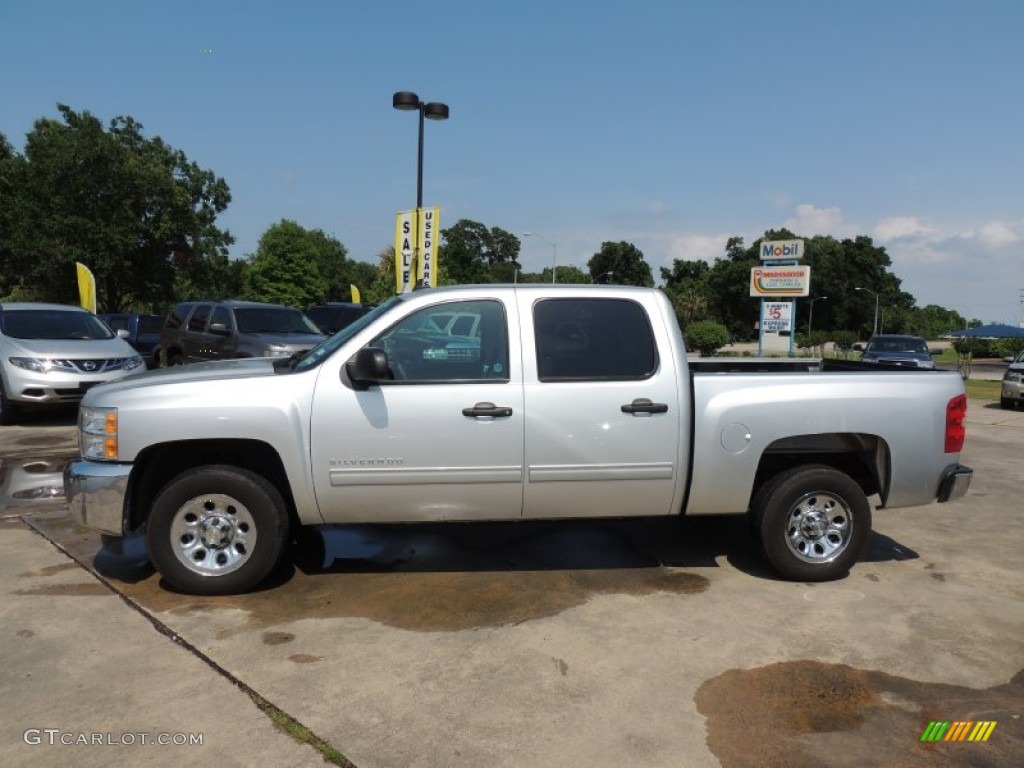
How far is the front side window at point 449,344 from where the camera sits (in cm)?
463

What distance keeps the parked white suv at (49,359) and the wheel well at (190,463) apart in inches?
242

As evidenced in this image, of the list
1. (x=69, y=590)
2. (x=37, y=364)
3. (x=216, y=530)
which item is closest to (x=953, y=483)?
(x=216, y=530)

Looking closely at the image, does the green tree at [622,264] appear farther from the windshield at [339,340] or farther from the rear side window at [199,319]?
the windshield at [339,340]

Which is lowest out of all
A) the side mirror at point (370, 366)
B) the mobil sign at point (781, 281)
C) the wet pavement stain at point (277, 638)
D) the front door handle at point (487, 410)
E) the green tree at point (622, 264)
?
the wet pavement stain at point (277, 638)

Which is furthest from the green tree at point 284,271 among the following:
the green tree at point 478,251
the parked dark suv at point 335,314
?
the parked dark suv at point 335,314

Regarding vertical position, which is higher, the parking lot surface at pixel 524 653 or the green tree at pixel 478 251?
the green tree at pixel 478 251

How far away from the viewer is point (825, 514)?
5020 millimetres

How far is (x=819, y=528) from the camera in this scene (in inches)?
198

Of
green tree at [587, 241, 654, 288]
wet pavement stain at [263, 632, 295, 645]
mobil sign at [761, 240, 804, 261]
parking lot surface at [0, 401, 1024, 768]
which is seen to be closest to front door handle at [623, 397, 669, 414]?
parking lot surface at [0, 401, 1024, 768]

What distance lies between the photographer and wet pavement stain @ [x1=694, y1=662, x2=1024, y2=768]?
10.1ft

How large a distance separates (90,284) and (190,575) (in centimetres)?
2285

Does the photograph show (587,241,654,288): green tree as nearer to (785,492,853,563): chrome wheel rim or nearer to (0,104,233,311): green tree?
(0,104,233,311): green tree

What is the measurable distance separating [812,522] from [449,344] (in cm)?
262

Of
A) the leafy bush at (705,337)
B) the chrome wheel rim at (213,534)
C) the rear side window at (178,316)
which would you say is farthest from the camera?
the leafy bush at (705,337)
